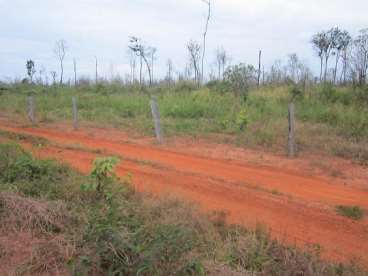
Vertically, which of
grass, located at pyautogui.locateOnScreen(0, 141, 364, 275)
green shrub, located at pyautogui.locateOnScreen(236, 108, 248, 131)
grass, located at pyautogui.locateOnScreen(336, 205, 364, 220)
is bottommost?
grass, located at pyautogui.locateOnScreen(336, 205, 364, 220)

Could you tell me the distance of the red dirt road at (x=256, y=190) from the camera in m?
5.75

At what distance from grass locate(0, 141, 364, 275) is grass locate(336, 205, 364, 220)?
6.06 ft

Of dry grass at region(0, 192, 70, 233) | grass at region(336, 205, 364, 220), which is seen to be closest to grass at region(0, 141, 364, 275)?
dry grass at region(0, 192, 70, 233)

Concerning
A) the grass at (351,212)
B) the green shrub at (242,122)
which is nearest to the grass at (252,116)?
the green shrub at (242,122)

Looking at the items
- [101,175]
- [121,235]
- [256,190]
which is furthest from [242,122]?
[121,235]

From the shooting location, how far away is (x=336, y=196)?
7.54 metres

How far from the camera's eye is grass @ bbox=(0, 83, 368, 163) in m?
11.6

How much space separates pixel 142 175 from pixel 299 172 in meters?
3.24

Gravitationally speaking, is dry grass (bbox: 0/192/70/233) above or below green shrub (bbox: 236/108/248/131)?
below

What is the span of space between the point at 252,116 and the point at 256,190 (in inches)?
285

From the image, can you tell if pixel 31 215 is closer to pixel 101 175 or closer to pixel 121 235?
pixel 101 175

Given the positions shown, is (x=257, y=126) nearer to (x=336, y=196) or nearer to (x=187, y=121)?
(x=187, y=121)

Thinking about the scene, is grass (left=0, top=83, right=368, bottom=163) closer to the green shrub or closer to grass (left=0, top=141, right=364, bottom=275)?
the green shrub

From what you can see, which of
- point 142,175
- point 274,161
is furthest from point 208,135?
point 142,175
